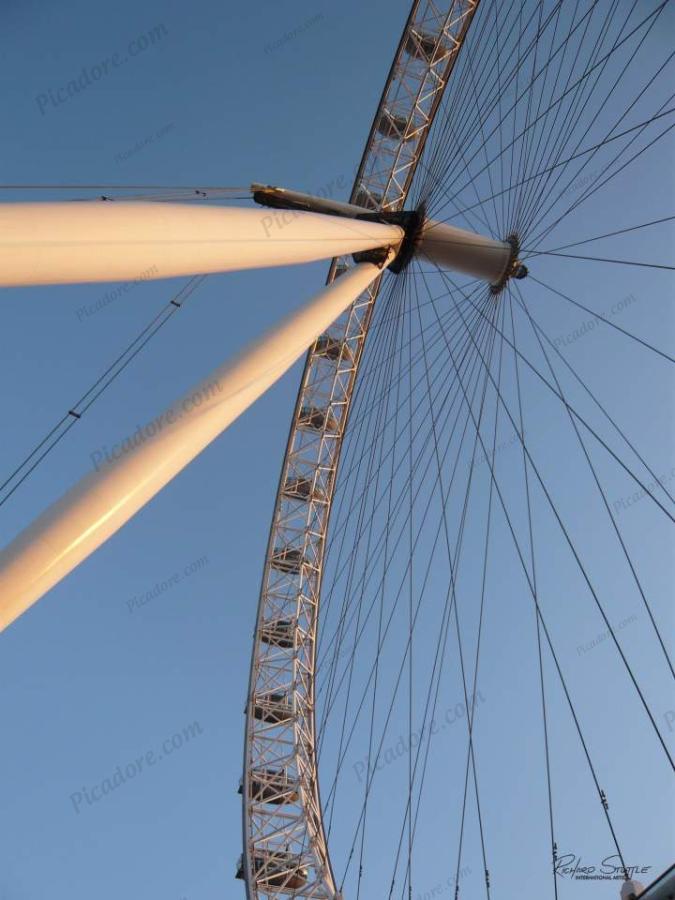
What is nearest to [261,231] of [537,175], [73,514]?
[73,514]

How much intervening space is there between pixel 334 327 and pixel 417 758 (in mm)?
16201

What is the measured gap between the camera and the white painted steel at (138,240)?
4.90 meters

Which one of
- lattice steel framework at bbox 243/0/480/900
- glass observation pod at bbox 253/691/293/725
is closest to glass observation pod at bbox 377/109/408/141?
lattice steel framework at bbox 243/0/480/900

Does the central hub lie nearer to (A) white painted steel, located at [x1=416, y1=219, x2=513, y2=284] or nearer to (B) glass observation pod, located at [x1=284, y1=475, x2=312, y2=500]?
(A) white painted steel, located at [x1=416, y1=219, x2=513, y2=284]

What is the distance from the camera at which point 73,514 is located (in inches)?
224

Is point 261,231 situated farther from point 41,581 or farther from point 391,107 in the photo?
point 391,107

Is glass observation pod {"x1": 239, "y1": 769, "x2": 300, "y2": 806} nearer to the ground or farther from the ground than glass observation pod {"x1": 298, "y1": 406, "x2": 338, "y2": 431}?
nearer to the ground

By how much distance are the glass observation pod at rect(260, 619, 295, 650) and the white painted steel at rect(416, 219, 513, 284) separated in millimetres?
14475

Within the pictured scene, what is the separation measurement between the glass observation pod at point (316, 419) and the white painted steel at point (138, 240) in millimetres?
16880

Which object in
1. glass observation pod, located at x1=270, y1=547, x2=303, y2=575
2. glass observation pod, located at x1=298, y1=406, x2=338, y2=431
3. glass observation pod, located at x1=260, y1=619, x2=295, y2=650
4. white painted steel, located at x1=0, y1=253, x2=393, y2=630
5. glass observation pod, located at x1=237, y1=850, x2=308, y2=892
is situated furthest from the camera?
glass observation pod, located at x1=298, y1=406, x2=338, y2=431

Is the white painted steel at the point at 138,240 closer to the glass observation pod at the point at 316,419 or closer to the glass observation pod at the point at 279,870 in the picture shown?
the glass observation pod at the point at 316,419

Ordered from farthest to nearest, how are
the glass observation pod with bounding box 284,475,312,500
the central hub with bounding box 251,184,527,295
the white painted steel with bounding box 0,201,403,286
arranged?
1. the glass observation pod with bounding box 284,475,312,500
2. the central hub with bounding box 251,184,527,295
3. the white painted steel with bounding box 0,201,403,286

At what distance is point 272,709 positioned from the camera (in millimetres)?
24031

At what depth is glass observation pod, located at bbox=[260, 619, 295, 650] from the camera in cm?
2519
